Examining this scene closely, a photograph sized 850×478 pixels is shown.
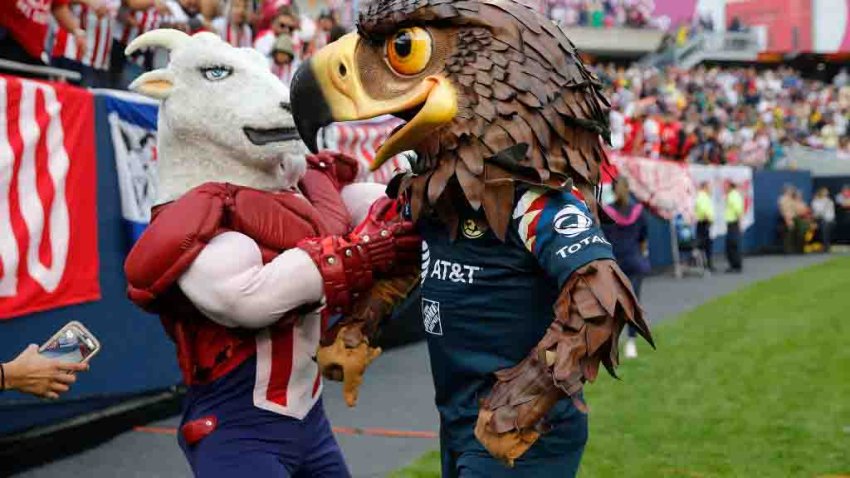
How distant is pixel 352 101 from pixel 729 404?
523 cm

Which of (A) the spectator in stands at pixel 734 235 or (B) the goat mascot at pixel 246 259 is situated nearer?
(B) the goat mascot at pixel 246 259

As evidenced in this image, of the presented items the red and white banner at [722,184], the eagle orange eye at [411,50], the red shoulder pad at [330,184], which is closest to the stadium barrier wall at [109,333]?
the red shoulder pad at [330,184]

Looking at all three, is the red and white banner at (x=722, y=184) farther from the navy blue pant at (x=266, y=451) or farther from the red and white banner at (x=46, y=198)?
the navy blue pant at (x=266, y=451)

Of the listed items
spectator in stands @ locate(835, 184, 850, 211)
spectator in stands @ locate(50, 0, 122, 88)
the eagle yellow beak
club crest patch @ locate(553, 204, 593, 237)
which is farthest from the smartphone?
spectator in stands @ locate(835, 184, 850, 211)

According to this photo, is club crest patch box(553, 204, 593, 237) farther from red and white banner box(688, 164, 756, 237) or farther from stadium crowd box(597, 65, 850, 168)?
red and white banner box(688, 164, 756, 237)

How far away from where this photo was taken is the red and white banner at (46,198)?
4883 mm

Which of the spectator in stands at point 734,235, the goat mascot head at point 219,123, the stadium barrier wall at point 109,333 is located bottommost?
the spectator in stands at point 734,235

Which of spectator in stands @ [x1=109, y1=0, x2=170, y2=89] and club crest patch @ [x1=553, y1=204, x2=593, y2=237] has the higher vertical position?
spectator in stands @ [x1=109, y1=0, x2=170, y2=89]

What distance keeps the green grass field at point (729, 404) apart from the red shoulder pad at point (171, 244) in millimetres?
2642

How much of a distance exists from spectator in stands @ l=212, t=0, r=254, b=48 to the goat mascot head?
438cm

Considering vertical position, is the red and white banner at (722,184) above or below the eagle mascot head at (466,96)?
below

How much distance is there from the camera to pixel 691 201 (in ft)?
57.7

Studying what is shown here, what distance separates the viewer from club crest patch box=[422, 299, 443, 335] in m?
2.49

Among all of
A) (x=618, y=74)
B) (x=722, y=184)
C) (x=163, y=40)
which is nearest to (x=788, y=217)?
(x=722, y=184)
